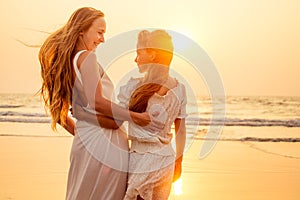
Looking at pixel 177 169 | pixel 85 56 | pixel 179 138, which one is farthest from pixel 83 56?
pixel 177 169

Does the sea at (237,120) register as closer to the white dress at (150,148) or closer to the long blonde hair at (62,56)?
the white dress at (150,148)

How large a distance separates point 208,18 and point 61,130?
681 cm

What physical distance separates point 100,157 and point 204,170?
455cm

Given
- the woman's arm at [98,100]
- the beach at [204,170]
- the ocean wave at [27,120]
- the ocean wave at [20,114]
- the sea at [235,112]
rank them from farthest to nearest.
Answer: the ocean wave at [20,114] < the sea at [235,112] < the ocean wave at [27,120] < the beach at [204,170] < the woman's arm at [98,100]

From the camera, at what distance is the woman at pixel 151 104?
2412 millimetres

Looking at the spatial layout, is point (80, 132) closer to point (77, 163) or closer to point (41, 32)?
point (77, 163)

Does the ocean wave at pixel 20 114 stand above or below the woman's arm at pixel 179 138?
below

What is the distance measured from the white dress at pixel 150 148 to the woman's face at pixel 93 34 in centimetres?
28

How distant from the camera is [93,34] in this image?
8.14ft

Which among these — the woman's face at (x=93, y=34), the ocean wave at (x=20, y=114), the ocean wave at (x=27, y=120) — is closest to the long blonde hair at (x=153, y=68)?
the woman's face at (x=93, y=34)

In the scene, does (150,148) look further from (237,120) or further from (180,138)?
(237,120)

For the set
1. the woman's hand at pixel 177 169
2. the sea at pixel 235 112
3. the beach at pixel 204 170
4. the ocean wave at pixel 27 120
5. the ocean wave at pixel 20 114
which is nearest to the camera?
the woman's hand at pixel 177 169

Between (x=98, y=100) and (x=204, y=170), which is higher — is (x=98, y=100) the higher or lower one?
the higher one

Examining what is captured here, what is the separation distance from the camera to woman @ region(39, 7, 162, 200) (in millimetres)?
2389
